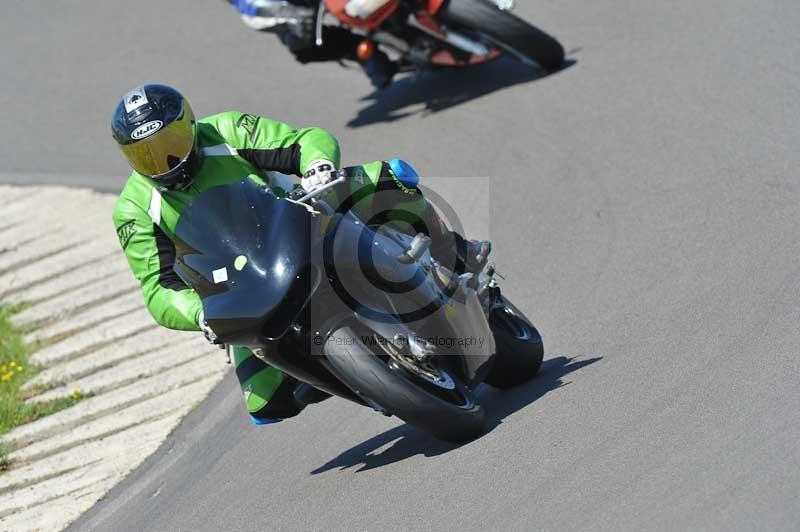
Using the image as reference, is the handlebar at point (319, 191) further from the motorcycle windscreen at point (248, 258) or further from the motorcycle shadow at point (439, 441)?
the motorcycle shadow at point (439, 441)

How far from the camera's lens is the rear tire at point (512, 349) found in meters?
6.47

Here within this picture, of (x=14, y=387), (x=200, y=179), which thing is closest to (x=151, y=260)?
(x=200, y=179)

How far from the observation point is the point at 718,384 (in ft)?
18.2

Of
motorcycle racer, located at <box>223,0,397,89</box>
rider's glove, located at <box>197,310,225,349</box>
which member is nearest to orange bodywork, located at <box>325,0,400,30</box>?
motorcycle racer, located at <box>223,0,397,89</box>

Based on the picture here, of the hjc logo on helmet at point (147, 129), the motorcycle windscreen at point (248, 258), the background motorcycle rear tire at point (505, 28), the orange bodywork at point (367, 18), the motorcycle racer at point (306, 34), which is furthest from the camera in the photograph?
the motorcycle racer at point (306, 34)

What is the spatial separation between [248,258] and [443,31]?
20.5 feet

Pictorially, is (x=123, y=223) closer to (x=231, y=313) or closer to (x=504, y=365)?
(x=231, y=313)

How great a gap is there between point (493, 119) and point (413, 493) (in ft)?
18.8

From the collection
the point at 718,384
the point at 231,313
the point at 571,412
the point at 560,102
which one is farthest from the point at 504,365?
the point at 560,102

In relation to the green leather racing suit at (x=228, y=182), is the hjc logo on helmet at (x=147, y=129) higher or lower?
higher

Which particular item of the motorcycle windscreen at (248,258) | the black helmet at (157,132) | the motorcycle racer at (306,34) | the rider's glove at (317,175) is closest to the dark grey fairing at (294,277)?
the motorcycle windscreen at (248,258)

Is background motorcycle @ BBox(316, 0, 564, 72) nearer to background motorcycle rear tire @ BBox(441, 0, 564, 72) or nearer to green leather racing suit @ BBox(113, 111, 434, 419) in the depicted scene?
background motorcycle rear tire @ BBox(441, 0, 564, 72)

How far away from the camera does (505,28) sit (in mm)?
10734

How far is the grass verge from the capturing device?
27.8 feet
